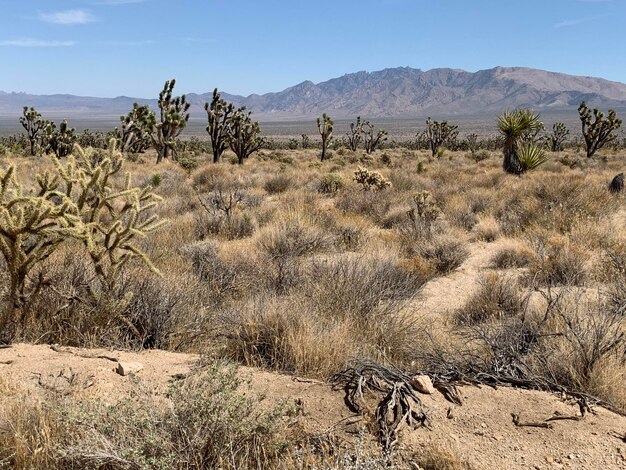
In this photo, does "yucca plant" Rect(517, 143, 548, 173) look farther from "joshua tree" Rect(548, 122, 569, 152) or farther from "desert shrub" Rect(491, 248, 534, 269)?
"joshua tree" Rect(548, 122, 569, 152)

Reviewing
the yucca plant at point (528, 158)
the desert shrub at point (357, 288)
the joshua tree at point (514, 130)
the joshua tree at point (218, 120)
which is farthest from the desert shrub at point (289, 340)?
the joshua tree at point (218, 120)

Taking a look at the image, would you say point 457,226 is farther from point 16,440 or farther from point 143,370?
point 16,440

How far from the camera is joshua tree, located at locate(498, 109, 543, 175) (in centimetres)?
1892

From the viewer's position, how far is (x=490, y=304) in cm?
628

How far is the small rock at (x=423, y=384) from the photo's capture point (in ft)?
11.0

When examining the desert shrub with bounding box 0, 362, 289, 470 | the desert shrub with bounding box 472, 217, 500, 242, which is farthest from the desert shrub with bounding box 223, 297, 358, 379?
the desert shrub with bounding box 472, 217, 500, 242

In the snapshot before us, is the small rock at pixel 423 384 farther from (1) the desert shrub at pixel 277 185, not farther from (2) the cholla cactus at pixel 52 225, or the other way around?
(1) the desert shrub at pixel 277 185

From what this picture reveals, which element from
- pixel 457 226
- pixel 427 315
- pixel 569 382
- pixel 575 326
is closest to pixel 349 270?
pixel 427 315

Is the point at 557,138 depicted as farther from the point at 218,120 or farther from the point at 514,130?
the point at 218,120

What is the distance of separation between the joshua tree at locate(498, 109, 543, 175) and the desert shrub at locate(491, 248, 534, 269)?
11909mm

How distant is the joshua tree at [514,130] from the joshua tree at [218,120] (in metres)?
15.1

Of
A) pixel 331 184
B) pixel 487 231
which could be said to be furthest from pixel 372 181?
pixel 487 231

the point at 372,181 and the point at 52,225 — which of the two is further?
the point at 372,181

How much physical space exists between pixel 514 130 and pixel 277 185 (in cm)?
954
